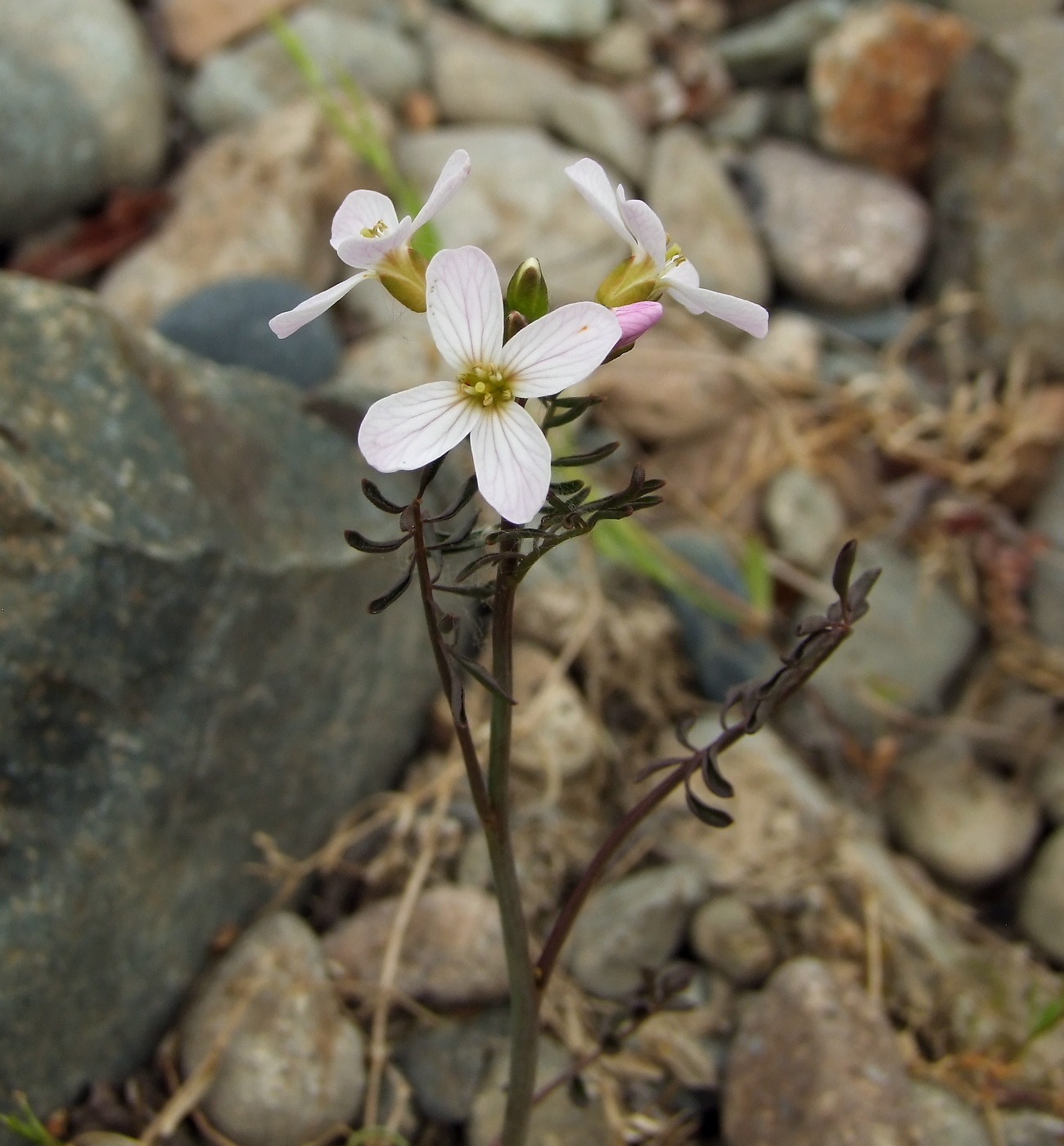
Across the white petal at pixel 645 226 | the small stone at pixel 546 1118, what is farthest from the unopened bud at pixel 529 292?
the small stone at pixel 546 1118

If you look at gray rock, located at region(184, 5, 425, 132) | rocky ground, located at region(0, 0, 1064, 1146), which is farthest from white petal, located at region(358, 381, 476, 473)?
gray rock, located at region(184, 5, 425, 132)

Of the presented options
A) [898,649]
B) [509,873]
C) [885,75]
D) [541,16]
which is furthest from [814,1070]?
[541,16]

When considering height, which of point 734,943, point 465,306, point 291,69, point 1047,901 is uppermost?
point 465,306

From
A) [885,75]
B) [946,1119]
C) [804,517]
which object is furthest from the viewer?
[885,75]

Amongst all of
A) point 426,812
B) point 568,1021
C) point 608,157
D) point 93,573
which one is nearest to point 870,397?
point 608,157

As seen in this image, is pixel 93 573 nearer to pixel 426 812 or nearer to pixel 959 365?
pixel 426 812

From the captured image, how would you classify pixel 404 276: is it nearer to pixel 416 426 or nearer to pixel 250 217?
pixel 416 426

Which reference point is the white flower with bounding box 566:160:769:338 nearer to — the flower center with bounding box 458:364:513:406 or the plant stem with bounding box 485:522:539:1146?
the flower center with bounding box 458:364:513:406
